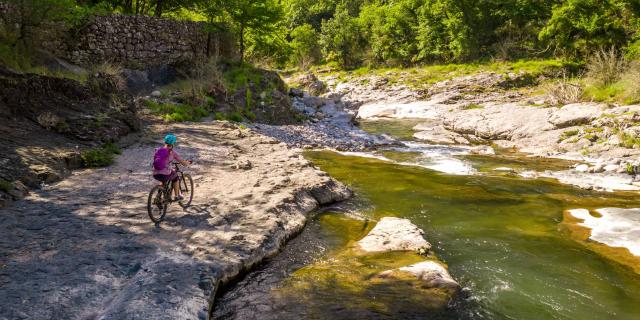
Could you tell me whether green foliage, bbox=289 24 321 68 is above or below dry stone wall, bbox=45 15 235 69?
above

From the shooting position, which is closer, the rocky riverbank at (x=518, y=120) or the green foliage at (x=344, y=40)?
the rocky riverbank at (x=518, y=120)

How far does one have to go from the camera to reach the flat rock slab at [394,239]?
313 inches

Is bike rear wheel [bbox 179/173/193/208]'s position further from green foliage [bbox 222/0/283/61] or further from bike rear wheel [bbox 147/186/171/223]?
green foliage [bbox 222/0/283/61]

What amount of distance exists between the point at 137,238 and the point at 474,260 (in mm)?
6135

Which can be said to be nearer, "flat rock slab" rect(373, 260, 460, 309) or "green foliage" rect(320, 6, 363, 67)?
"flat rock slab" rect(373, 260, 460, 309)

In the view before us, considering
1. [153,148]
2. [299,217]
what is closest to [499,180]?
[299,217]

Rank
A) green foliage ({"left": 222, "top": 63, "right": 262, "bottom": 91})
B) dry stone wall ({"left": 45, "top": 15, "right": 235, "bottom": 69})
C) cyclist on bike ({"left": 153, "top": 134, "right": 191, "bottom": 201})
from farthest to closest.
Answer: green foliage ({"left": 222, "top": 63, "right": 262, "bottom": 91})
dry stone wall ({"left": 45, "top": 15, "right": 235, "bottom": 69})
cyclist on bike ({"left": 153, "top": 134, "right": 191, "bottom": 201})

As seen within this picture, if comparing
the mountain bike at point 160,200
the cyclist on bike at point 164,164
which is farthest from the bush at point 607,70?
the mountain bike at point 160,200

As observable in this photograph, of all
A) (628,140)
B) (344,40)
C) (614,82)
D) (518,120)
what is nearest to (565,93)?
(614,82)

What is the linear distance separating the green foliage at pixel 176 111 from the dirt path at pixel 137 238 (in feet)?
19.6

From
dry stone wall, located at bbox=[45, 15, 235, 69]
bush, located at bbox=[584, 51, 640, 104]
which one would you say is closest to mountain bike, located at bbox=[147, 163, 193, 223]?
dry stone wall, located at bbox=[45, 15, 235, 69]

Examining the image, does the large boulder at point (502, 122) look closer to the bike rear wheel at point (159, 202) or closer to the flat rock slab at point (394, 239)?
the flat rock slab at point (394, 239)

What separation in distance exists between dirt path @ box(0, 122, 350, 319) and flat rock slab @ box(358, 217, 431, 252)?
5.34 ft

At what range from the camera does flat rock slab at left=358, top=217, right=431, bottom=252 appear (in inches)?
313
